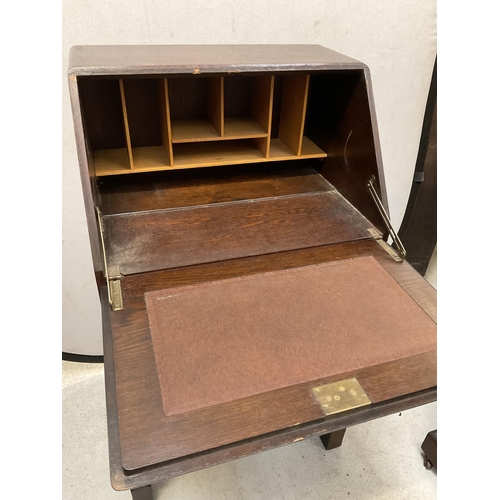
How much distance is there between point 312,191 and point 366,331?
58 cm

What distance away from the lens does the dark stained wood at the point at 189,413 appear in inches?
27.1

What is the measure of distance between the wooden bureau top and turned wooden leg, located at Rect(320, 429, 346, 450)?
1297 mm

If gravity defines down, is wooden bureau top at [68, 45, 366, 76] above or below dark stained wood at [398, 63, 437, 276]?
above

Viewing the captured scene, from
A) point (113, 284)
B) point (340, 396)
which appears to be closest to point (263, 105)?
point (113, 284)

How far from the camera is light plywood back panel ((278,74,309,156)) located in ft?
4.12

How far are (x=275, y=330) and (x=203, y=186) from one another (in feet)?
2.03

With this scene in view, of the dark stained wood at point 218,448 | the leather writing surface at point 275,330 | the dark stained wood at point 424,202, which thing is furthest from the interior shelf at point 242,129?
the dark stained wood at point 424,202

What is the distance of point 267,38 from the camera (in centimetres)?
149

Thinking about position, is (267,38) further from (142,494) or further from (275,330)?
(142,494)

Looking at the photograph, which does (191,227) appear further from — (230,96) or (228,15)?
(228,15)

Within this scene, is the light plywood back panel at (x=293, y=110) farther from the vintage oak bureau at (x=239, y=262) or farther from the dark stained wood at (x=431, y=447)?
the dark stained wood at (x=431, y=447)

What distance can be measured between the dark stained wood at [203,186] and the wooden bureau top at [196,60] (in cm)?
37

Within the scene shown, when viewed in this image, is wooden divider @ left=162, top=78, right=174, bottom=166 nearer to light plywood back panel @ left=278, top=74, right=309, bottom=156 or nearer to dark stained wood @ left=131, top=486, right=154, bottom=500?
light plywood back panel @ left=278, top=74, right=309, bottom=156

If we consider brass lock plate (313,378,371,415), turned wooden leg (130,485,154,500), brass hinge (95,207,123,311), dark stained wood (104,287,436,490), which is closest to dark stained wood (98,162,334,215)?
brass hinge (95,207,123,311)
